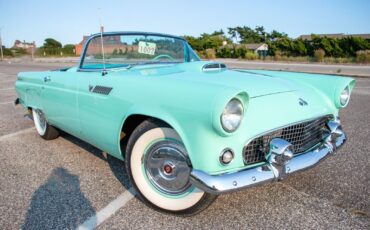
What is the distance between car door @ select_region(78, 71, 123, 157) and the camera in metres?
2.42

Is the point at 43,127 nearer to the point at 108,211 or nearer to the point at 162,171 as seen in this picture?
the point at 108,211

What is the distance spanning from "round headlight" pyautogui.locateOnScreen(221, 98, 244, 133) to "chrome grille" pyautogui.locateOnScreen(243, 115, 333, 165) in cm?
18

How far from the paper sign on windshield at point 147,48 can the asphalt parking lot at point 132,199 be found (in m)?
1.21

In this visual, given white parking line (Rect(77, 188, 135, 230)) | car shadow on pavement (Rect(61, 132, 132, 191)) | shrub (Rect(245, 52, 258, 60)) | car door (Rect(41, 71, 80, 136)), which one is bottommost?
white parking line (Rect(77, 188, 135, 230))

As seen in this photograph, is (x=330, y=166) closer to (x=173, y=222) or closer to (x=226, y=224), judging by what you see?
(x=226, y=224)

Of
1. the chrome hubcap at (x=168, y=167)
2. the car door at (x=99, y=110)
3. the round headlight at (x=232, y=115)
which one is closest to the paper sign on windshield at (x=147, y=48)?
the car door at (x=99, y=110)

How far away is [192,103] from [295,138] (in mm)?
854

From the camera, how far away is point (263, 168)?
75.3 inches

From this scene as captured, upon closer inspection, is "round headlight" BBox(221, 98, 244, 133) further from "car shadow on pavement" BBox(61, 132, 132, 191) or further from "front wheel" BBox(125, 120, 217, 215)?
"car shadow on pavement" BBox(61, 132, 132, 191)

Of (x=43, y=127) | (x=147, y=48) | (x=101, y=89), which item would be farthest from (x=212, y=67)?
(x=43, y=127)

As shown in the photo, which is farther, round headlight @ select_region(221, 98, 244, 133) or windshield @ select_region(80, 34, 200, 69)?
windshield @ select_region(80, 34, 200, 69)

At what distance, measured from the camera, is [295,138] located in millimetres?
2215

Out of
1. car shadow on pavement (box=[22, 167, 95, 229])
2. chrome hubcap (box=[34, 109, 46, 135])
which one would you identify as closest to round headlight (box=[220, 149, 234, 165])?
car shadow on pavement (box=[22, 167, 95, 229])

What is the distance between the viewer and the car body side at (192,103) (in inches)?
72.4
